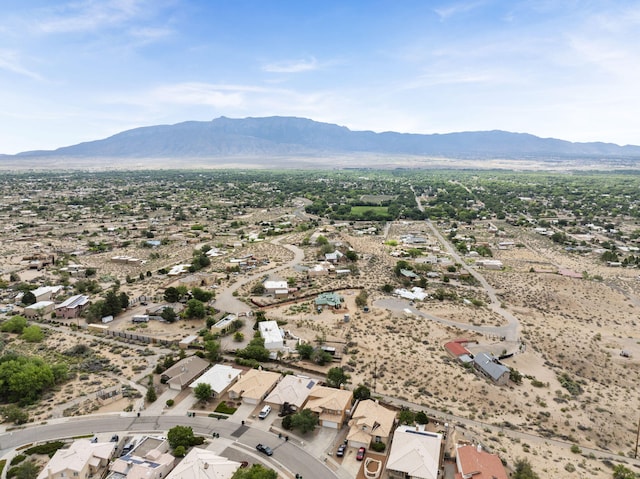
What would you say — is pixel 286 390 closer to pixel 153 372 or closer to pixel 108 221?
pixel 153 372

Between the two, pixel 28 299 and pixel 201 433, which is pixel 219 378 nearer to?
pixel 201 433

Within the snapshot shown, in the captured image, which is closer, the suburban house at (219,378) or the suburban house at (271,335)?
the suburban house at (219,378)

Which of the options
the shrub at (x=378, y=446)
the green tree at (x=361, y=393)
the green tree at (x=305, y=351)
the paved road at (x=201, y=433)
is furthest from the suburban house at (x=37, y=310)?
the shrub at (x=378, y=446)

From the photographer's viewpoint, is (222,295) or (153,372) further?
(222,295)

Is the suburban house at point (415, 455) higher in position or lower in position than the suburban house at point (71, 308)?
lower

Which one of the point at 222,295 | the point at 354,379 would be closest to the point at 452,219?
the point at 222,295

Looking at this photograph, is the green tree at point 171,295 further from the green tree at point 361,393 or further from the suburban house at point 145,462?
the green tree at point 361,393

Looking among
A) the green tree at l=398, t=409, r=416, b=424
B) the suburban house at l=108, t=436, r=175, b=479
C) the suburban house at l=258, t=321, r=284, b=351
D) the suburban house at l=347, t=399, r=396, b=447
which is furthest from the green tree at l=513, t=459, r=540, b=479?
the suburban house at l=258, t=321, r=284, b=351
